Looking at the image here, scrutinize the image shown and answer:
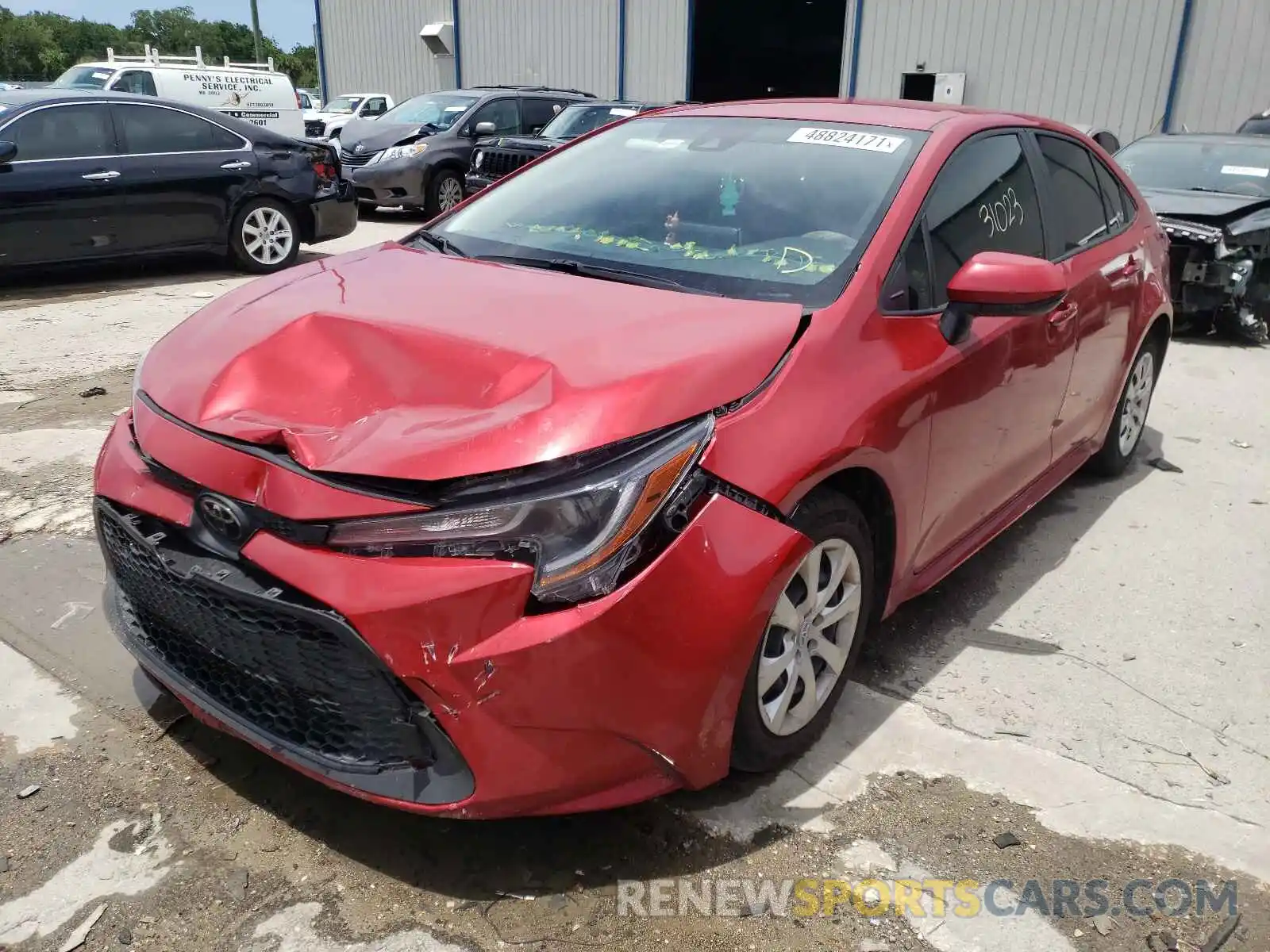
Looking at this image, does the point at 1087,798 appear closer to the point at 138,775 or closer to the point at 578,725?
the point at 578,725

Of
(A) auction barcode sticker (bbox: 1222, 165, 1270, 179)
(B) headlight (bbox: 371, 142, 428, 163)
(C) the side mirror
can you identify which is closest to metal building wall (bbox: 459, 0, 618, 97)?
(B) headlight (bbox: 371, 142, 428, 163)

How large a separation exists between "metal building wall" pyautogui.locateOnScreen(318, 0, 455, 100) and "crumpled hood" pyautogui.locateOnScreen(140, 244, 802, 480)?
79.5 feet

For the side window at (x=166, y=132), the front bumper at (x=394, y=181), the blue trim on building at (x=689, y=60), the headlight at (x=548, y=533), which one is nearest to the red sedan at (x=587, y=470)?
the headlight at (x=548, y=533)

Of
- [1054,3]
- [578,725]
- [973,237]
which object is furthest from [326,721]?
[1054,3]

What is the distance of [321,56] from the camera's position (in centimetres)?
2750

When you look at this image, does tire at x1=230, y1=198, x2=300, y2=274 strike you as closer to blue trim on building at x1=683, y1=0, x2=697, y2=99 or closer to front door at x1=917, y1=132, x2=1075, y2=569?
front door at x1=917, y1=132, x2=1075, y2=569

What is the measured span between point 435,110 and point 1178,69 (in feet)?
38.1

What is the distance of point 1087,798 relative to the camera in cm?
255

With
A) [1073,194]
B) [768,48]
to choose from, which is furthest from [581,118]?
[768,48]

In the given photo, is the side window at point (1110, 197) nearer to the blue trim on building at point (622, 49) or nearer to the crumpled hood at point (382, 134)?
the crumpled hood at point (382, 134)

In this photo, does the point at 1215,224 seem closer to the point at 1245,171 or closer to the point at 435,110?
the point at 1245,171

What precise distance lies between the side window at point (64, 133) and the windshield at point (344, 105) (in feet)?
54.3

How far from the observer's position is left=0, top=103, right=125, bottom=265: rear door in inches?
297

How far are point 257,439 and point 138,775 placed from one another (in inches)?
38.5
